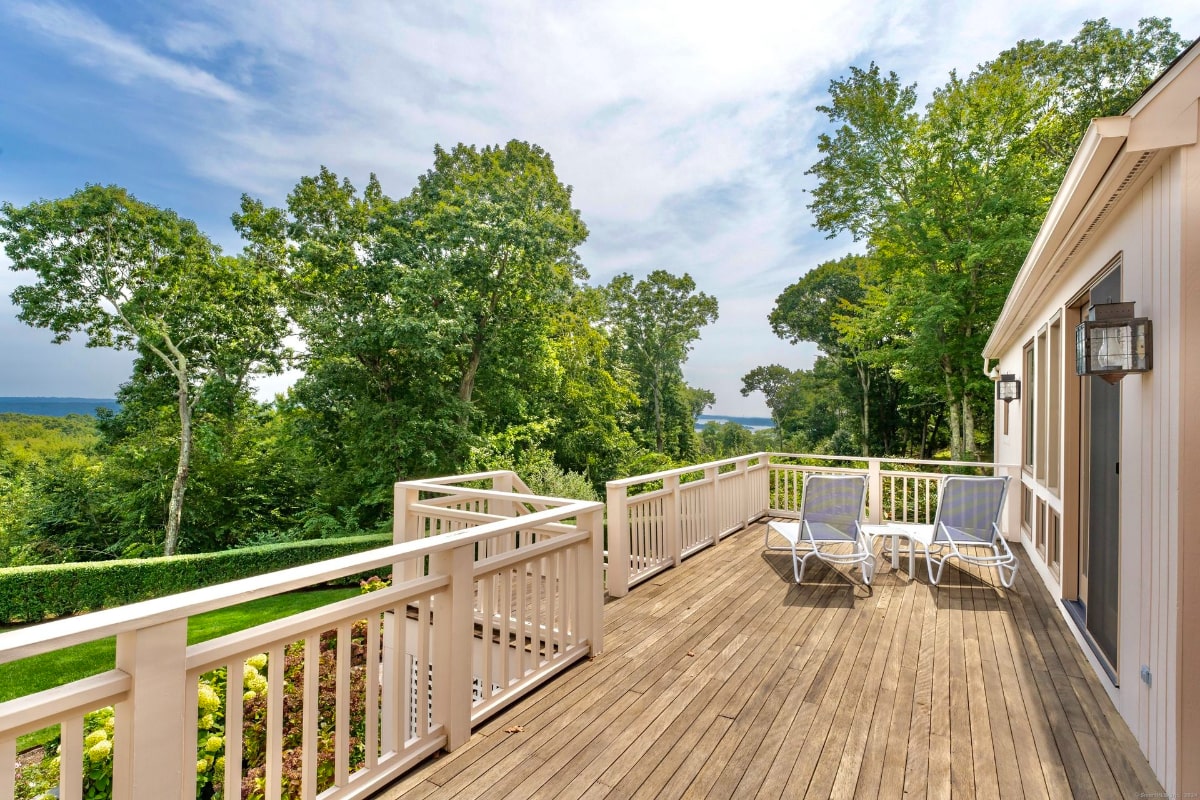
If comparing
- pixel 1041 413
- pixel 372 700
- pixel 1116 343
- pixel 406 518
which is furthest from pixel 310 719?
pixel 1041 413

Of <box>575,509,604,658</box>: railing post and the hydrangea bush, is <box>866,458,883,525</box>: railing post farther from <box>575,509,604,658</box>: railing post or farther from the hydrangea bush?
the hydrangea bush

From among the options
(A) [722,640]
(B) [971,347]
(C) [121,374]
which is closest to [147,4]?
(C) [121,374]

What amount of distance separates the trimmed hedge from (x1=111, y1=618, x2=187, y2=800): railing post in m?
10.6

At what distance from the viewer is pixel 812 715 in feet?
8.67

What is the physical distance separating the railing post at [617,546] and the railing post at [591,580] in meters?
1.20

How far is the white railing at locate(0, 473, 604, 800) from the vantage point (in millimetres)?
1307

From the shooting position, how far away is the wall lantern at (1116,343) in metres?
2.27

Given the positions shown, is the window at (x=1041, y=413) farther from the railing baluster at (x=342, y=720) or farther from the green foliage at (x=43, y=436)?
the green foliage at (x=43, y=436)

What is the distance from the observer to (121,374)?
1538 cm

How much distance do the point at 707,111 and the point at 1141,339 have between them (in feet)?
34.0

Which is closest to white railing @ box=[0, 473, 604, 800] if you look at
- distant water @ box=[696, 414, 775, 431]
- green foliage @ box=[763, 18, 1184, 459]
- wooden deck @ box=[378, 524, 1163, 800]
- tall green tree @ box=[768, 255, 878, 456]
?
wooden deck @ box=[378, 524, 1163, 800]

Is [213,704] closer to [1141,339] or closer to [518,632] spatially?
[518,632]

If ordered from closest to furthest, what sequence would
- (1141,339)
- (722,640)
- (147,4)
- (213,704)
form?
(1141,339)
(213,704)
(722,640)
(147,4)

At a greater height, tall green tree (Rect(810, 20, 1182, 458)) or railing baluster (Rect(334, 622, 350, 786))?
tall green tree (Rect(810, 20, 1182, 458))
